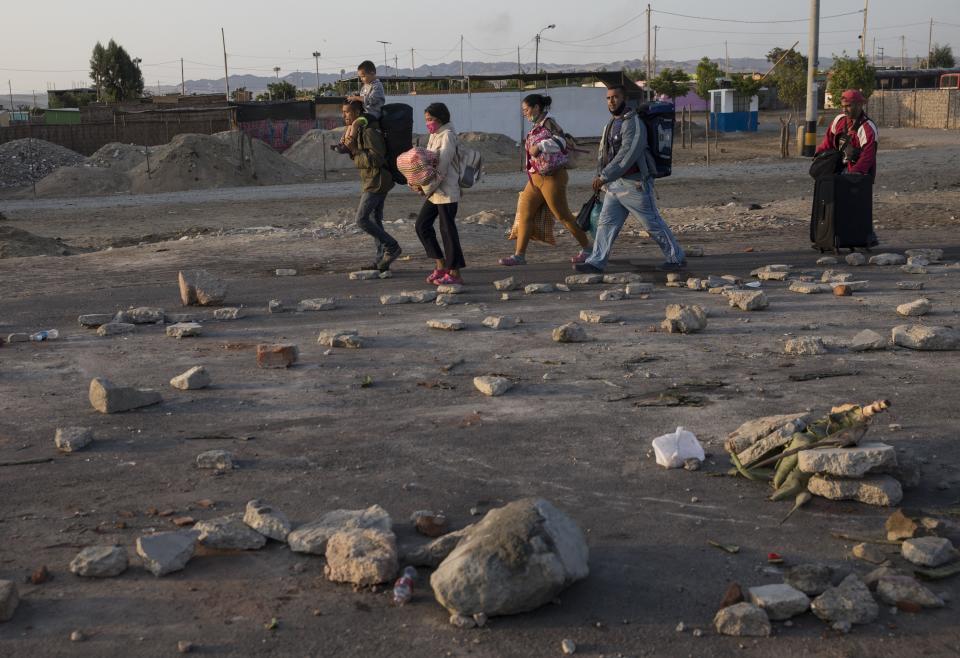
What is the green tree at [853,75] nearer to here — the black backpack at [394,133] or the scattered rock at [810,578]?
the black backpack at [394,133]

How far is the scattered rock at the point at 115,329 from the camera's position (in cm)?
860

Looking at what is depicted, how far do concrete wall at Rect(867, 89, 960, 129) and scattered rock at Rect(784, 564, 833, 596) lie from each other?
54412 millimetres

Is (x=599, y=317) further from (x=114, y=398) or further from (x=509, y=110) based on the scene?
(x=509, y=110)

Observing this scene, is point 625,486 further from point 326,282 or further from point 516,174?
point 516,174

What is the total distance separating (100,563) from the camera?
13.0 ft

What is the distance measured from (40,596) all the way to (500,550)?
5.56 ft

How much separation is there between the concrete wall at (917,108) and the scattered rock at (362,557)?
54.8 metres

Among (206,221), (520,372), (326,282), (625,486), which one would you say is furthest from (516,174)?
(625,486)

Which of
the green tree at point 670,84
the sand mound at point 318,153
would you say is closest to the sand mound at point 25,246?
the sand mound at point 318,153

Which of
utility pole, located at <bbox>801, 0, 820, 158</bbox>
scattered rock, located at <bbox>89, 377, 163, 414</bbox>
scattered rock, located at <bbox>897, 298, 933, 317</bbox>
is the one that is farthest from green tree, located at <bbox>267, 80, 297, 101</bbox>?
scattered rock, located at <bbox>89, 377, 163, 414</bbox>

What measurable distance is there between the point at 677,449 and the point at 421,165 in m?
5.50

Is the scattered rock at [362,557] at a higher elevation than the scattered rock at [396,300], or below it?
below

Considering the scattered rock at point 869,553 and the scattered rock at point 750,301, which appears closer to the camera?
the scattered rock at point 869,553

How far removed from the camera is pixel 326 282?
36.8 ft
